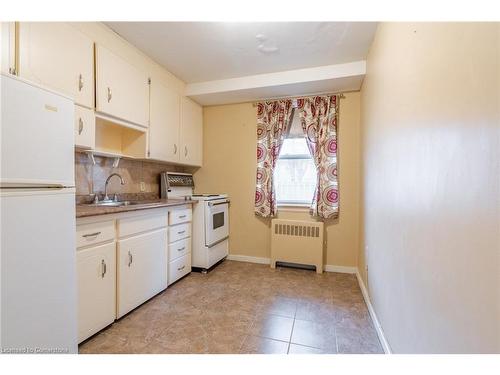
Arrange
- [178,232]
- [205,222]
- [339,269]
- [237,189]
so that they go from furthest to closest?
1. [237,189]
2. [339,269]
3. [205,222]
4. [178,232]

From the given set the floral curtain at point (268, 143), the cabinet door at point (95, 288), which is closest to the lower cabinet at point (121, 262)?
the cabinet door at point (95, 288)

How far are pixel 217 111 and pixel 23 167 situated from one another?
8.78 feet

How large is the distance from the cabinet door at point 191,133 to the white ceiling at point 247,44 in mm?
531

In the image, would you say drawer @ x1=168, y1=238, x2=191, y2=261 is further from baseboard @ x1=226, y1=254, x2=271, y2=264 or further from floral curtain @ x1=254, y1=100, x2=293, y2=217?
floral curtain @ x1=254, y1=100, x2=293, y2=217

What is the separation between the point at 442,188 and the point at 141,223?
2.08m

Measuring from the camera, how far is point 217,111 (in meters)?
3.49

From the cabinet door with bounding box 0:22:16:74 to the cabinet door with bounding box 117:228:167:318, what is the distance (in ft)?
4.25

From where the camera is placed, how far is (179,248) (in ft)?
8.70

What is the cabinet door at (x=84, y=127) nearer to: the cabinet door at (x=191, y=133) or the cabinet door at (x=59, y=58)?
the cabinet door at (x=59, y=58)

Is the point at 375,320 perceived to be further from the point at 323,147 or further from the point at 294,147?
the point at 294,147

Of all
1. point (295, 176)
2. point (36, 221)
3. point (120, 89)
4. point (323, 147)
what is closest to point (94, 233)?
point (36, 221)

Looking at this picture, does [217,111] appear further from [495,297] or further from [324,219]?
[495,297]

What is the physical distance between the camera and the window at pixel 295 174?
3.19 metres

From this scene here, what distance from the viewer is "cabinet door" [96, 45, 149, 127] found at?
76.7 inches
